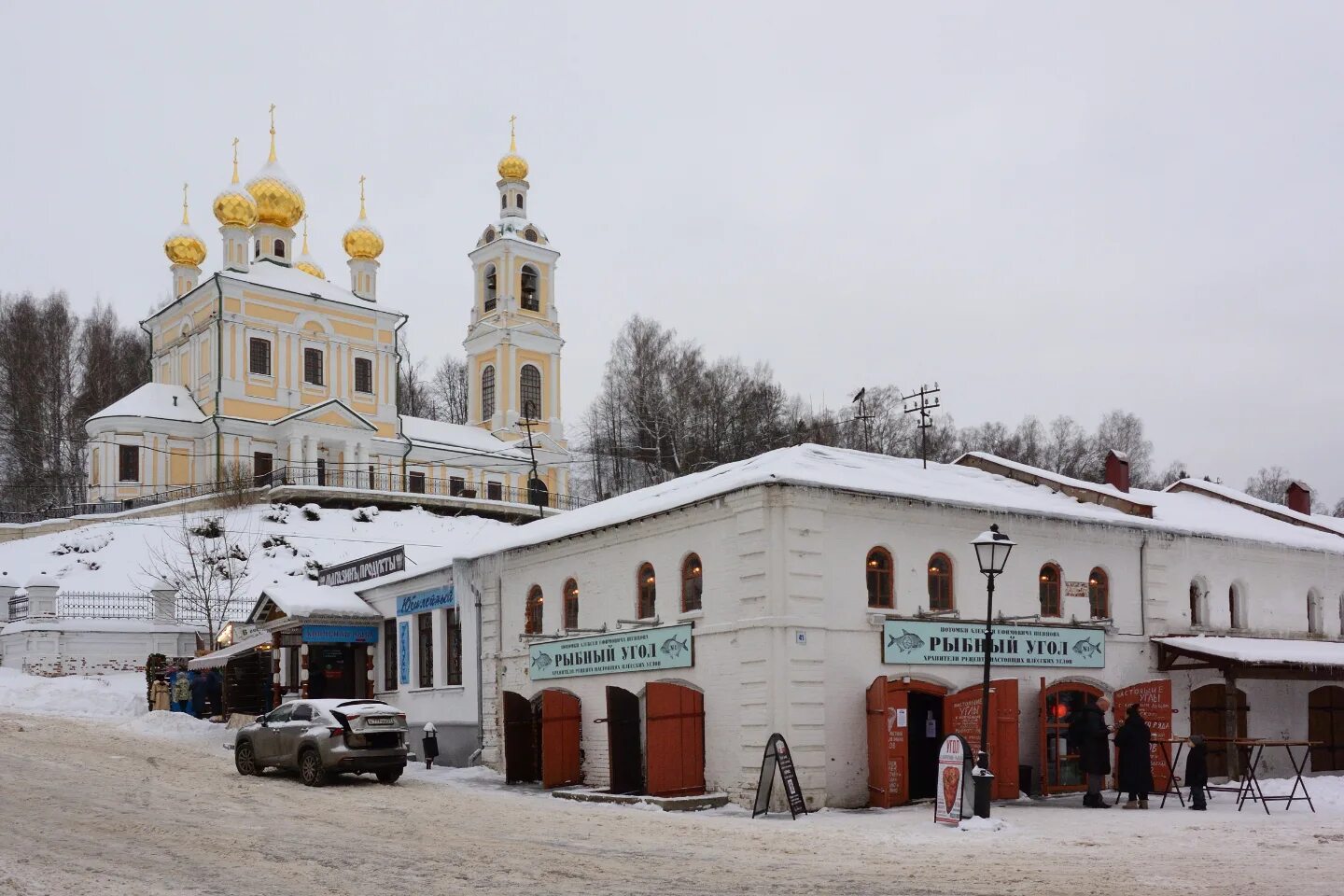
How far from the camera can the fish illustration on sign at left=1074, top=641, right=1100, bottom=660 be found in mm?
22047

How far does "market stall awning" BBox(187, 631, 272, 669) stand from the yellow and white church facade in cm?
2779

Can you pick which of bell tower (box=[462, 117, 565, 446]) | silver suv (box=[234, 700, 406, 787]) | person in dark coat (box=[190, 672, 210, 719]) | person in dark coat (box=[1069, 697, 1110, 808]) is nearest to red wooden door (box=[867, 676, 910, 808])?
person in dark coat (box=[1069, 697, 1110, 808])

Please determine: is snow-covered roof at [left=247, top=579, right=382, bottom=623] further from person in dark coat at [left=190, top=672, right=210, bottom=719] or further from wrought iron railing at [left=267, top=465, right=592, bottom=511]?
wrought iron railing at [left=267, top=465, right=592, bottom=511]

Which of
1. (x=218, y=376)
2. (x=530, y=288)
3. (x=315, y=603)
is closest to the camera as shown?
(x=315, y=603)

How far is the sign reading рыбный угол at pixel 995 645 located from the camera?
1978 centimetres

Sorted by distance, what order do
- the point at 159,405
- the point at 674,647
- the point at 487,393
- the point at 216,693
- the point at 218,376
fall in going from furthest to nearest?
1. the point at 487,393
2. the point at 218,376
3. the point at 159,405
4. the point at 216,693
5. the point at 674,647

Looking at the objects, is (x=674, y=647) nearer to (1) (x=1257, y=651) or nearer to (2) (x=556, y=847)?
(2) (x=556, y=847)

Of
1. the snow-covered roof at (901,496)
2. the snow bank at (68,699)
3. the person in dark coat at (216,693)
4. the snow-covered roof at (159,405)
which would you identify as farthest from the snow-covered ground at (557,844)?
the snow-covered roof at (159,405)

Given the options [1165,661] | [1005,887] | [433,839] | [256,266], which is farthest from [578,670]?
[256,266]

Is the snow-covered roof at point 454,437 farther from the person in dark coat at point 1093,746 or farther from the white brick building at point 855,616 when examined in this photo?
the person in dark coat at point 1093,746

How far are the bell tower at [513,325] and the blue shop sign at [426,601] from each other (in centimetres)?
4544

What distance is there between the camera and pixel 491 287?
247ft

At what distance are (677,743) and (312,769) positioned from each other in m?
5.40

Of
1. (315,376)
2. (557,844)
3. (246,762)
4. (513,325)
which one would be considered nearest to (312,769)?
(246,762)
